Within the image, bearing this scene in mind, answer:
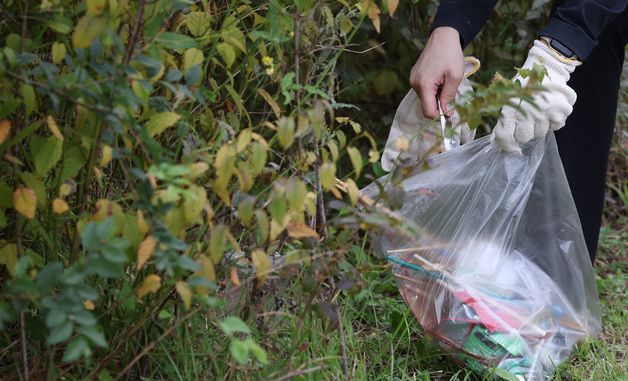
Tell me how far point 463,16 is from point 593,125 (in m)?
0.61

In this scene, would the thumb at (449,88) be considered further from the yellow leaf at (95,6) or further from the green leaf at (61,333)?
the green leaf at (61,333)

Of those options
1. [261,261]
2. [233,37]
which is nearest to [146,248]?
[261,261]

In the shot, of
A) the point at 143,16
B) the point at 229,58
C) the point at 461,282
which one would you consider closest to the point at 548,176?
the point at 461,282

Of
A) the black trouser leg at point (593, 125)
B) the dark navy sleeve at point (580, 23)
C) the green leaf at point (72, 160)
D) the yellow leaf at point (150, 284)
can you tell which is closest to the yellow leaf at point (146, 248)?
the yellow leaf at point (150, 284)

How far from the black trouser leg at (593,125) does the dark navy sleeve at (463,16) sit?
408 mm

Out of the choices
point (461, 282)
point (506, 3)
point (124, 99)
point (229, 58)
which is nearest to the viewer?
point (124, 99)

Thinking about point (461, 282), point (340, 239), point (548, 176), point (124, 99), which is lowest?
point (461, 282)

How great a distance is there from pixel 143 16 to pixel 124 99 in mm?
178

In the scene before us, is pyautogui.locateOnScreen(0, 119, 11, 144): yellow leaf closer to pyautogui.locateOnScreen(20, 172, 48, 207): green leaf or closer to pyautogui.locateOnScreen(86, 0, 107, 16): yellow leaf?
pyautogui.locateOnScreen(20, 172, 48, 207): green leaf

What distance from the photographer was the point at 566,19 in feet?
5.78

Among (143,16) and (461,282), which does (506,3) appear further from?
(143,16)

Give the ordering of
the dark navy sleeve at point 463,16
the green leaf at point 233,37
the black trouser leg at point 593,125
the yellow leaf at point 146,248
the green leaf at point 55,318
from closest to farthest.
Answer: the green leaf at point 55,318 < the yellow leaf at point 146,248 < the green leaf at point 233,37 < the dark navy sleeve at point 463,16 < the black trouser leg at point 593,125

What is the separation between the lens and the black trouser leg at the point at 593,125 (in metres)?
2.13

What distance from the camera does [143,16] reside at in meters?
1.19
